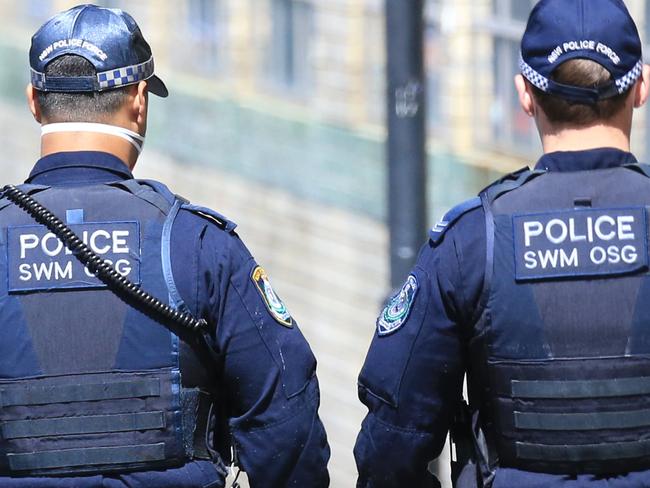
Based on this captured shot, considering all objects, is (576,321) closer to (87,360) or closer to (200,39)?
(87,360)

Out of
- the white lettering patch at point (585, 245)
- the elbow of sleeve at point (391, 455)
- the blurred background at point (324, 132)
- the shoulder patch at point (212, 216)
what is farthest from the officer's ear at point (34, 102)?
the blurred background at point (324, 132)

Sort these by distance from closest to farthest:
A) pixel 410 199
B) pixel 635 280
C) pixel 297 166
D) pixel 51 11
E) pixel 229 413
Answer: pixel 635 280 < pixel 229 413 < pixel 410 199 < pixel 297 166 < pixel 51 11

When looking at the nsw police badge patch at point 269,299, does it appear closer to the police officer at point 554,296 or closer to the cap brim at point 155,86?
the police officer at point 554,296

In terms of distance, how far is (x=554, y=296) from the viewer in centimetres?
349

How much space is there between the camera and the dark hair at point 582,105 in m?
3.52

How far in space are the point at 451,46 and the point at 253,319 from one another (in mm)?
4657

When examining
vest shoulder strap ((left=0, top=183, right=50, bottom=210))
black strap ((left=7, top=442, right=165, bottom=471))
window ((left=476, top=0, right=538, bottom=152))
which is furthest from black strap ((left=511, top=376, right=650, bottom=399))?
window ((left=476, top=0, right=538, bottom=152))

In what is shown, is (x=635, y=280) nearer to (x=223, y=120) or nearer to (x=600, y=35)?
(x=600, y=35)

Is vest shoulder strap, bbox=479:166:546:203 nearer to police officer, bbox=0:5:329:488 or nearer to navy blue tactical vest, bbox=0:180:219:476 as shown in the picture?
police officer, bbox=0:5:329:488

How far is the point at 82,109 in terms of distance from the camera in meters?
3.66

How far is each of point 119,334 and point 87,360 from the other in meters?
0.10

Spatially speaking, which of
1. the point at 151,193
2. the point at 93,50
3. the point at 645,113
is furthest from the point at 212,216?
the point at 645,113

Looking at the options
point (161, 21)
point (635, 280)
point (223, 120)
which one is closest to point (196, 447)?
point (635, 280)

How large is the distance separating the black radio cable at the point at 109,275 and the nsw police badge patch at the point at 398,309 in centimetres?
45
